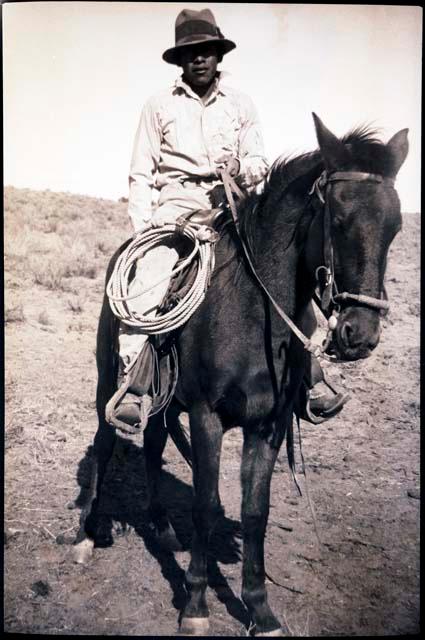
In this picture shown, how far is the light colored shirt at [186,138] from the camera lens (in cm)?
444

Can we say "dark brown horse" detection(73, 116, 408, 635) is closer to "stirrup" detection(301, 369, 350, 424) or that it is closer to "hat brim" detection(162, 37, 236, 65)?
"stirrup" detection(301, 369, 350, 424)

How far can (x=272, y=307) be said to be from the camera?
3.77m

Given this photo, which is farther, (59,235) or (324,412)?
(59,235)

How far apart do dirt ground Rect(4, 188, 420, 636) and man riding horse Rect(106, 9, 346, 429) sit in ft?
4.09

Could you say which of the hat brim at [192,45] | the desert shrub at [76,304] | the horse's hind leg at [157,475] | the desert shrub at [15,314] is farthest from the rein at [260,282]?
the desert shrub at [76,304]

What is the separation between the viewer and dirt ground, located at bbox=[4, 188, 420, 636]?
4344 millimetres

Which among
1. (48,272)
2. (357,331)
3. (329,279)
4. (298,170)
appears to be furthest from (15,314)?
(357,331)

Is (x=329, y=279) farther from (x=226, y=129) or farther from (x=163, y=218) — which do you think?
(x=226, y=129)

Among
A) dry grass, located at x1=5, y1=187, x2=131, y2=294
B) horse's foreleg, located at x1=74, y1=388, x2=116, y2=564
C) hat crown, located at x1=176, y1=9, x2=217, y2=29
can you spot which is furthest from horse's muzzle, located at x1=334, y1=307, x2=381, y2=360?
dry grass, located at x1=5, y1=187, x2=131, y2=294

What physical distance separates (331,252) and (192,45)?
194 cm

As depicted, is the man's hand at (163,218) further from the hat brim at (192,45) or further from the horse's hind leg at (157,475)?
the horse's hind leg at (157,475)

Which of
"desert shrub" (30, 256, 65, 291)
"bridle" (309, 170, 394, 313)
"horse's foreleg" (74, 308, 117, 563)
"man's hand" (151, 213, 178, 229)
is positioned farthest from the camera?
"desert shrub" (30, 256, 65, 291)

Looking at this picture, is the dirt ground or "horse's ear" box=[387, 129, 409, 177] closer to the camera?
"horse's ear" box=[387, 129, 409, 177]

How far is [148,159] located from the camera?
14.9 feet
